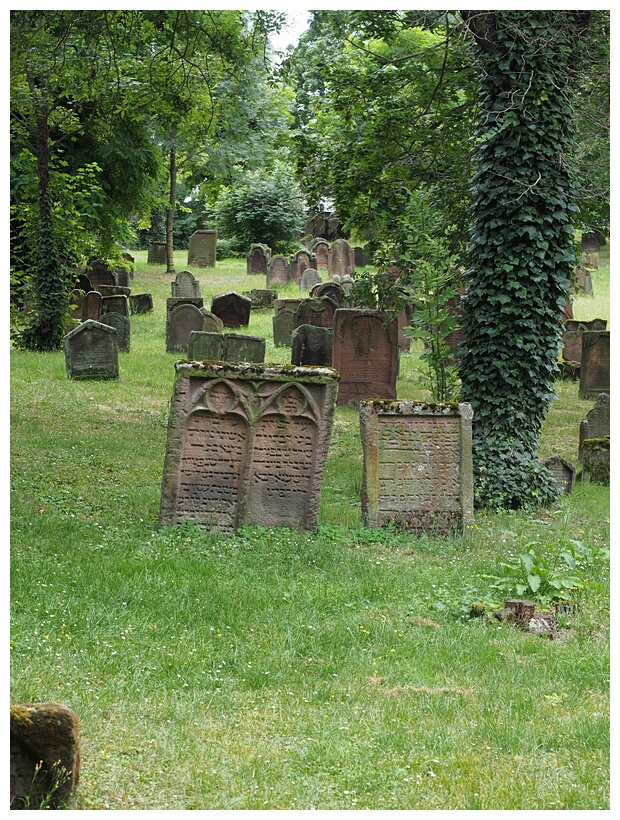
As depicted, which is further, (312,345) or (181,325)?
(181,325)

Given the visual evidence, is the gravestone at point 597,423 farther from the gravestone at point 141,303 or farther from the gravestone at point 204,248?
the gravestone at point 204,248

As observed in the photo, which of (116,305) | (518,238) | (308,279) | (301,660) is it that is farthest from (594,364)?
(308,279)

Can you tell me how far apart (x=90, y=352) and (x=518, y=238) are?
30.2 feet

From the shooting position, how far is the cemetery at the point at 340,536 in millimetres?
4570

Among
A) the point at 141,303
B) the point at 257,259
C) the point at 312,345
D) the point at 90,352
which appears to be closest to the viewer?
the point at 90,352

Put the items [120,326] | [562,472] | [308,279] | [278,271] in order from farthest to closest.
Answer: [278,271], [308,279], [120,326], [562,472]

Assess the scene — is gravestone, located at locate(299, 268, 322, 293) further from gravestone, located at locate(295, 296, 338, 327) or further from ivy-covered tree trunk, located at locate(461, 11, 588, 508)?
ivy-covered tree trunk, located at locate(461, 11, 588, 508)

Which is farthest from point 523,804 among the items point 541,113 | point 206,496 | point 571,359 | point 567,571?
point 571,359

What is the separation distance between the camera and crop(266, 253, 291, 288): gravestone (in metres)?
35.2

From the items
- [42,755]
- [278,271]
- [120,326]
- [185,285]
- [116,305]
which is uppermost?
[278,271]

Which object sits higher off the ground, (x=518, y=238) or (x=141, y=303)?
(x=141, y=303)

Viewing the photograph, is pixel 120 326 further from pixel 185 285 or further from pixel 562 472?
pixel 562 472

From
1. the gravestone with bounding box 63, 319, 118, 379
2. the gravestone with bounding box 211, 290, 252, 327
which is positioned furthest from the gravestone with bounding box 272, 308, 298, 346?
the gravestone with bounding box 63, 319, 118, 379

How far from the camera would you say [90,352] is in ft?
57.6
